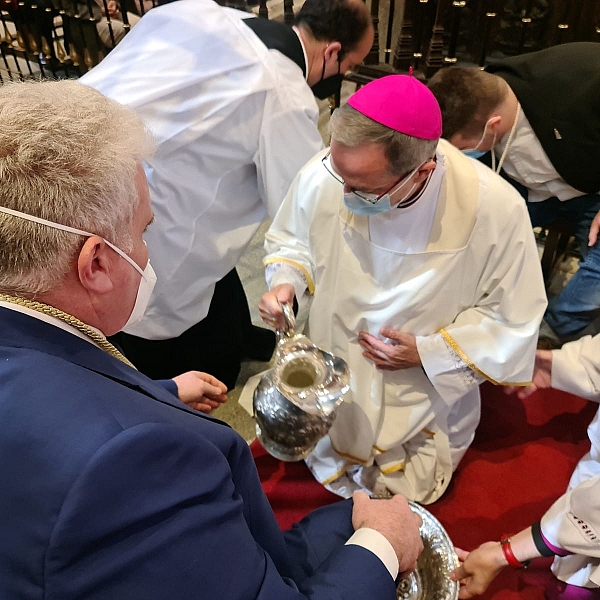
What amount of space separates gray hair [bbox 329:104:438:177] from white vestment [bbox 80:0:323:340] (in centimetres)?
46

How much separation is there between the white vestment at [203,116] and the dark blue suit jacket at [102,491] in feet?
3.50

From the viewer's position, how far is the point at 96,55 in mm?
3672

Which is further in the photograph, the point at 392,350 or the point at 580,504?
the point at 392,350

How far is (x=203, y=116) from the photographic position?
1.79 meters

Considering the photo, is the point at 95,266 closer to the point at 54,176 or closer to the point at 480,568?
the point at 54,176

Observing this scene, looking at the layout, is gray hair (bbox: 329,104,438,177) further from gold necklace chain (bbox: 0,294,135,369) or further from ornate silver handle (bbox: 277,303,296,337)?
gold necklace chain (bbox: 0,294,135,369)

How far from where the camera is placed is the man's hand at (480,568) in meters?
1.59

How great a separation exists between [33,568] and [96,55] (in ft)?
12.0

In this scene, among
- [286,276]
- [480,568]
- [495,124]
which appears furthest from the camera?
[495,124]

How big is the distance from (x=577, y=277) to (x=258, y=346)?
1.44 metres

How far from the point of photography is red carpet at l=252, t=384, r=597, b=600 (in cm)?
201

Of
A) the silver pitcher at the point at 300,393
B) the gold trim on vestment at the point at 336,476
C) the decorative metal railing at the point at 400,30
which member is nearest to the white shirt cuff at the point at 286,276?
the silver pitcher at the point at 300,393

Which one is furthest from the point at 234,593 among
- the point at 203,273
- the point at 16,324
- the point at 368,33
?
the point at 368,33

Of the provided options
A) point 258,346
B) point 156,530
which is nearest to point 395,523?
point 156,530
